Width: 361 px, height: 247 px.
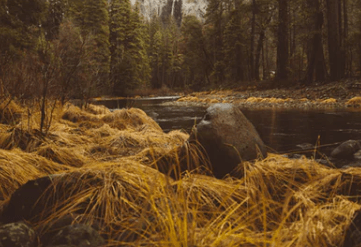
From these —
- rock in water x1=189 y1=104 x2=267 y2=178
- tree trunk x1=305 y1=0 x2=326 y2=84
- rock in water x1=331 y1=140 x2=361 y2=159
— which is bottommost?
rock in water x1=331 y1=140 x2=361 y2=159

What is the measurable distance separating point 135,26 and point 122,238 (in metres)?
36.1

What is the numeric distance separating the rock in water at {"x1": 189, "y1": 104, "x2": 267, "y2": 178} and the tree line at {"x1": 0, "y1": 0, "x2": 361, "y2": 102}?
2.31m

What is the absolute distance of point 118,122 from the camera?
643 cm

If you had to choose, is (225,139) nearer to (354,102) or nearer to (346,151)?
(346,151)

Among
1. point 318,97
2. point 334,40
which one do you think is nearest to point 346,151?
point 318,97

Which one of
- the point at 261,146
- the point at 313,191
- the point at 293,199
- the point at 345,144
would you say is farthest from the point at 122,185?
the point at 345,144

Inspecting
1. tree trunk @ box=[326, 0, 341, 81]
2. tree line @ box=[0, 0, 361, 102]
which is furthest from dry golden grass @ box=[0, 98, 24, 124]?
tree trunk @ box=[326, 0, 341, 81]

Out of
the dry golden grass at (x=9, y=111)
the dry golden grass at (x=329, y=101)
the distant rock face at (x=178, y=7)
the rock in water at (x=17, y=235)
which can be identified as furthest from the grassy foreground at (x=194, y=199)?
the distant rock face at (x=178, y=7)

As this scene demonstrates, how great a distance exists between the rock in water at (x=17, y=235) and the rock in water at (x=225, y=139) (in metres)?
1.75

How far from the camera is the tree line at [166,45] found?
579 centimetres

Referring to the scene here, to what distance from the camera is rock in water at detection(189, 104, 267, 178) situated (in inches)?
107

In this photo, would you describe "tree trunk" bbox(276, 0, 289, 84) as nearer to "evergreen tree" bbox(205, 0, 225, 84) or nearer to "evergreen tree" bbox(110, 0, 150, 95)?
"evergreen tree" bbox(205, 0, 225, 84)

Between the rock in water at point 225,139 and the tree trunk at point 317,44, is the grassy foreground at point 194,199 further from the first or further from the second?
the tree trunk at point 317,44

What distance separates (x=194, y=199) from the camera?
74.4 inches
